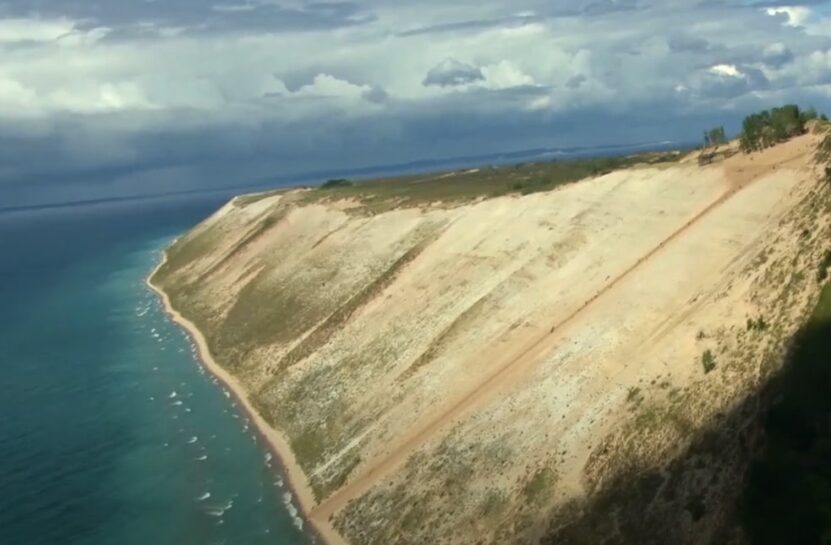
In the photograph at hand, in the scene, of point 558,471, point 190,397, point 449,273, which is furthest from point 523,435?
point 190,397

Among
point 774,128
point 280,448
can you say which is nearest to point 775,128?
point 774,128

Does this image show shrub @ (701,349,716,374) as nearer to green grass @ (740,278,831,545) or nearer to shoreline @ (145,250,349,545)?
green grass @ (740,278,831,545)

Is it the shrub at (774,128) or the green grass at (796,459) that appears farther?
the shrub at (774,128)

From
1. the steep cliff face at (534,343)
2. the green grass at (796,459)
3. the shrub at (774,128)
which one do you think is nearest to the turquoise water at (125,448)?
the steep cliff face at (534,343)

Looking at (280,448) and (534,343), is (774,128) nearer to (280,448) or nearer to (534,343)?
Result: (534,343)

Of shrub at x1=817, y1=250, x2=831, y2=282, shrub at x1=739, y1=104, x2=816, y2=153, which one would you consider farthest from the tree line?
shrub at x1=817, y1=250, x2=831, y2=282

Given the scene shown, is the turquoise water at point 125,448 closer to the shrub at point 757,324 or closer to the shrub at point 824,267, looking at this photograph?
the shrub at point 757,324
